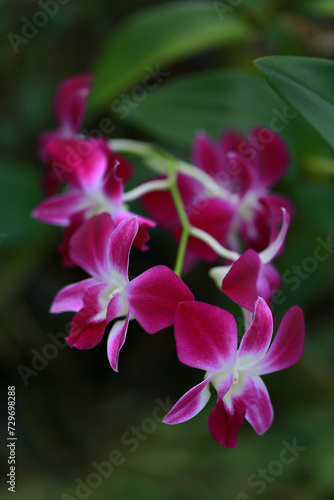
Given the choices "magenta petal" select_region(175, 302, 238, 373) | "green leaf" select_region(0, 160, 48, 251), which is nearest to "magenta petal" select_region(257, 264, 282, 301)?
"magenta petal" select_region(175, 302, 238, 373)

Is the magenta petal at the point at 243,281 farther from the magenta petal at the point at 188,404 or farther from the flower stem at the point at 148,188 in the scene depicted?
the flower stem at the point at 148,188

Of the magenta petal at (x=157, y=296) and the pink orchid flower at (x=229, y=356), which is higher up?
the magenta petal at (x=157, y=296)

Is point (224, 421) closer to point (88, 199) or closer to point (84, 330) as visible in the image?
point (84, 330)

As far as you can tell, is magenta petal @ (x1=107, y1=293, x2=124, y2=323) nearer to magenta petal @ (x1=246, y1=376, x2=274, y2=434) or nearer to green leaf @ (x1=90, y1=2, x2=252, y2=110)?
magenta petal @ (x1=246, y1=376, x2=274, y2=434)

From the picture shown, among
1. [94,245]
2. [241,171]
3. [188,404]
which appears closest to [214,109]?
[241,171]

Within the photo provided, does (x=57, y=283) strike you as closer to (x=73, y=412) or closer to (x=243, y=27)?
(x=73, y=412)

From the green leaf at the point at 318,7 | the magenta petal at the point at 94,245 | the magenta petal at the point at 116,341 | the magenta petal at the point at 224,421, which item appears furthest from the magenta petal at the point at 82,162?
the green leaf at the point at 318,7
